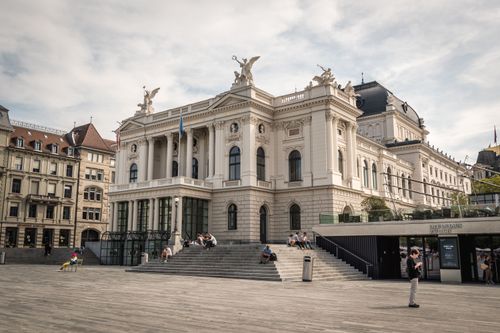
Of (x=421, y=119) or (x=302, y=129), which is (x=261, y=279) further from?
(x=421, y=119)

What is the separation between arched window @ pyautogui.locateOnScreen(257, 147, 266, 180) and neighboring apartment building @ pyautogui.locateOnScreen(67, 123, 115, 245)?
30609 millimetres

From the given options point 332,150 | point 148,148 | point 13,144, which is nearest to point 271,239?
point 332,150

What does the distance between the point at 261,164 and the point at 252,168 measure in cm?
240

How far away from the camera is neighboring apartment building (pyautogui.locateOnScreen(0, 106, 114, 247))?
63531mm

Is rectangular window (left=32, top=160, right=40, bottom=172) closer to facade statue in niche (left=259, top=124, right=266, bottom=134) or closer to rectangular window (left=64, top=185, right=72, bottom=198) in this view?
rectangular window (left=64, top=185, right=72, bottom=198)

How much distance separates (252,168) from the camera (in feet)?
155

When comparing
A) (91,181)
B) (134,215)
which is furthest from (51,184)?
(134,215)

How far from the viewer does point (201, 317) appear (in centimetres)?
1181

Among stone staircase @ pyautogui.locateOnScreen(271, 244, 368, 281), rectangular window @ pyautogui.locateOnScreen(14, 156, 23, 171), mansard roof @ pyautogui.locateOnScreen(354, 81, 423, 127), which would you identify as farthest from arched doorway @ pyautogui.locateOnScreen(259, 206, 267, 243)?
rectangular window @ pyautogui.locateOnScreen(14, 156, 23, 171)

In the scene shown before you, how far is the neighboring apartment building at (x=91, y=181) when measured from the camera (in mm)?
71500

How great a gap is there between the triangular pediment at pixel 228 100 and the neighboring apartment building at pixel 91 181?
2681 cm

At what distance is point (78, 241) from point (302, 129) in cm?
4060

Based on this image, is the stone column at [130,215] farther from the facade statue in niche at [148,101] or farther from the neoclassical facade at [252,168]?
the facade statue in niche at [148,101]

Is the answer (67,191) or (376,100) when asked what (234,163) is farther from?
(376,100)
